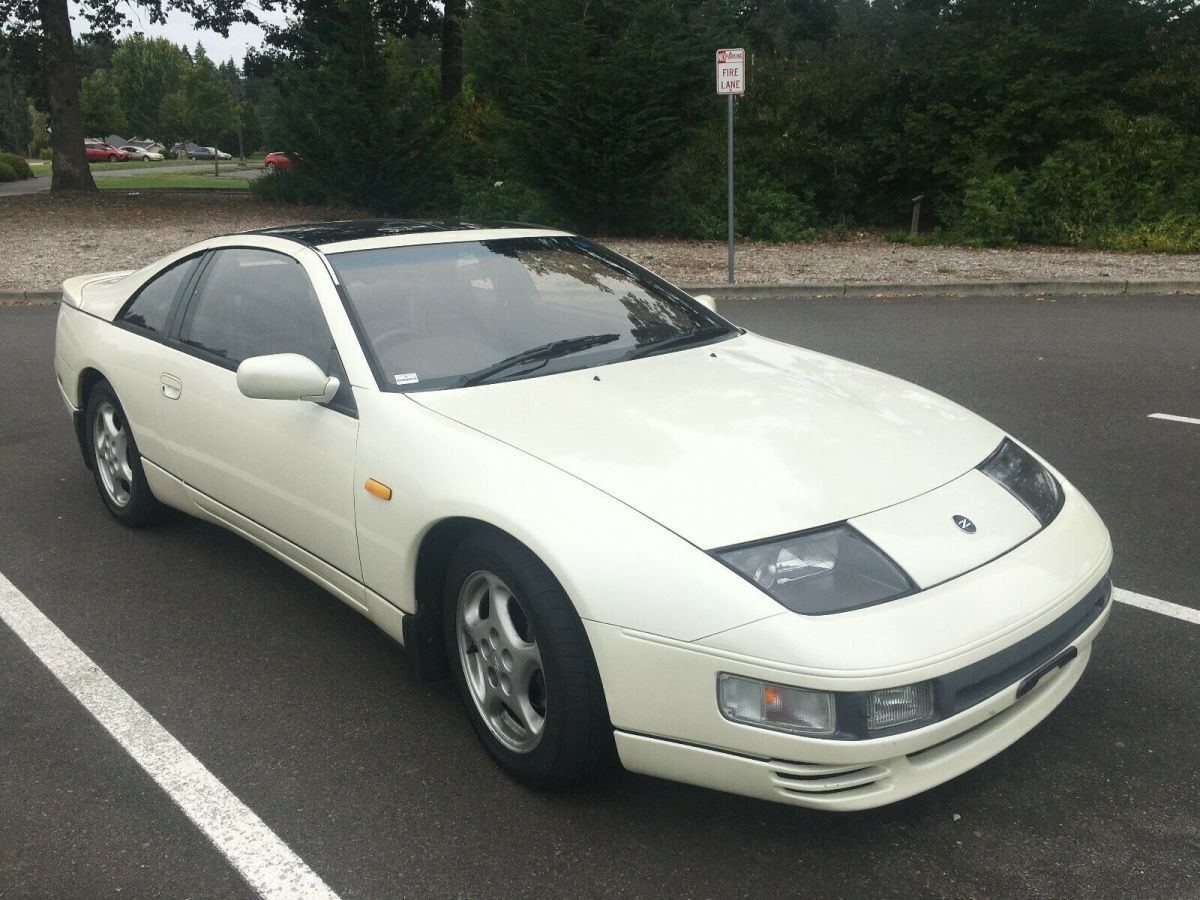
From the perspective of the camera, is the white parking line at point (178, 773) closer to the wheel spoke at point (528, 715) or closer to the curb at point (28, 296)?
the wheel spoke at point (528, 715)

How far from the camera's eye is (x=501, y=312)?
3836mm

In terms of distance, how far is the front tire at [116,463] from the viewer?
4.84 metres

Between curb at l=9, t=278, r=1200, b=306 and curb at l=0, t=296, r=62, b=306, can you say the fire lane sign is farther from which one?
curb at l=0, t=296, r=62, b=306

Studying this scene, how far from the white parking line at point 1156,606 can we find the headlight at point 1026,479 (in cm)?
86

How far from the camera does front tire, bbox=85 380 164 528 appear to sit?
484 cm

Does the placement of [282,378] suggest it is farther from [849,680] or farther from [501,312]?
[849,680]

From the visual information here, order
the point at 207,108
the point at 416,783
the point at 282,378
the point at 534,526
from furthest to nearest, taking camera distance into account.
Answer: the point at 207,108 → the point at 282,378 → the point at 416,783 → the point at 534,526

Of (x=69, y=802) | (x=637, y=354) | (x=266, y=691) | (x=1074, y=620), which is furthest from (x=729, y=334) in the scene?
(x=69, y=802)

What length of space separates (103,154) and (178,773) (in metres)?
74.9

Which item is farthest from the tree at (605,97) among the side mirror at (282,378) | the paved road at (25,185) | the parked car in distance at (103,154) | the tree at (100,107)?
the tree at (100,107)

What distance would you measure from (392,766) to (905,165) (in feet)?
63.1

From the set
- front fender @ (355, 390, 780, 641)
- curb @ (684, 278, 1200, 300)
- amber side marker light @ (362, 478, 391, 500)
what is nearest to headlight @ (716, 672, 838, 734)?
front fender @ (355, 390, 780, 641)

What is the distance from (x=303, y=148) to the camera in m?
19.4

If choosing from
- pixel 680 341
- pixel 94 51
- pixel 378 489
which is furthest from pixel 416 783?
pixel 94 51
